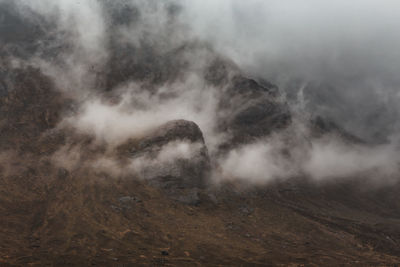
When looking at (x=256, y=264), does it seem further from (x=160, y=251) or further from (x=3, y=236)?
(x=3, y=236)

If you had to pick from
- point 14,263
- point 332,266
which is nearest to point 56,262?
point 14,263

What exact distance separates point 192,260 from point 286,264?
51.3 meters

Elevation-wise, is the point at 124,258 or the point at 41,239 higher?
the point at 41,239

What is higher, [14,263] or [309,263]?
Answer: [309,263]

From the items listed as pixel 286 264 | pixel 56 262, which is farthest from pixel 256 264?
pixel 56 262

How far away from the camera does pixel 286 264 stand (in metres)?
187

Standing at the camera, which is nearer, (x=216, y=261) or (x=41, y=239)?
(x=216, y=261)

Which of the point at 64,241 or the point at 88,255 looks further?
the point at 64,241

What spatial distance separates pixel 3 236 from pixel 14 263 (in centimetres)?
5463

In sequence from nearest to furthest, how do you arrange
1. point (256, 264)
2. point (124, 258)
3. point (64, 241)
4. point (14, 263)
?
point (14, 263) → point (124, 258) → point (256, 264) → point (64, 241)

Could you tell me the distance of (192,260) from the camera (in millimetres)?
180125

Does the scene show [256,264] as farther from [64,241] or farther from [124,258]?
[64,241]

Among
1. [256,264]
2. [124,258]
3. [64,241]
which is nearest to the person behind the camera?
[124,258]

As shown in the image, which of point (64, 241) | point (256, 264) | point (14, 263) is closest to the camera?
point (14, 263)
